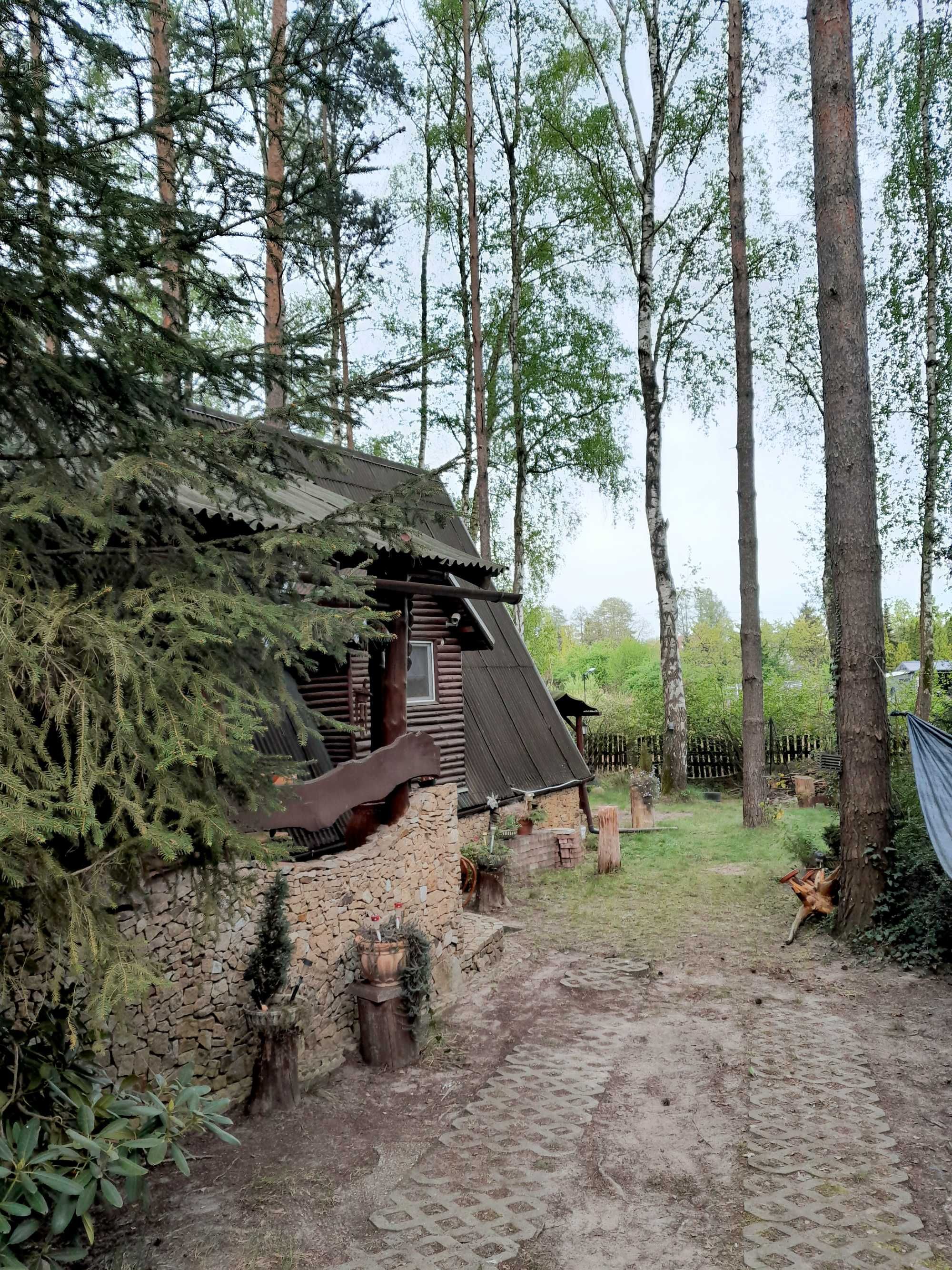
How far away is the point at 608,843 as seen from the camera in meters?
11.5

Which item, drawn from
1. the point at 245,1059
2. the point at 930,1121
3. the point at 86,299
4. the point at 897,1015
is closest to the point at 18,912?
the point at 86,299

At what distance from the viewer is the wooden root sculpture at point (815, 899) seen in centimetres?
812

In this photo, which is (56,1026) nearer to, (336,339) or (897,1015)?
(336,339)

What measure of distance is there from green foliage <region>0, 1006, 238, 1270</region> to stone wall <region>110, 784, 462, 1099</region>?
12.1 inches

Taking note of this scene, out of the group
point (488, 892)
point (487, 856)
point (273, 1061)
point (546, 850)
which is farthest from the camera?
point (546, 850)

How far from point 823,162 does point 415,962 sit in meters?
8.07

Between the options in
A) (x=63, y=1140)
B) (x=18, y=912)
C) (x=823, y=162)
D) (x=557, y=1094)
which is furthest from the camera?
(x=823, y=162)

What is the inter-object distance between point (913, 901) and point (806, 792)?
32.2 ft

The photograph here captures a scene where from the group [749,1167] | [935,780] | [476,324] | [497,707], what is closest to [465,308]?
[476,324]

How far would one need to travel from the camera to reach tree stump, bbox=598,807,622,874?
37.4ft

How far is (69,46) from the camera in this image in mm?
4020

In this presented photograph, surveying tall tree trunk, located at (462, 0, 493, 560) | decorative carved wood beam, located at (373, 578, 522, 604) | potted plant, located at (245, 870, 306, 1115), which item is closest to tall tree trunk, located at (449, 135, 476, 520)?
tall tree trunk, located at (462, 0, 493, 560)

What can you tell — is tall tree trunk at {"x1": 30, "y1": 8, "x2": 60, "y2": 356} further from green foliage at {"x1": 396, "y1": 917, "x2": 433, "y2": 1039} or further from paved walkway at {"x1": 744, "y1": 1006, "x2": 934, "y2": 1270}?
paved walkway at {"x1": 744, "y1": 1006, "x2": 934, "y2": 1270}

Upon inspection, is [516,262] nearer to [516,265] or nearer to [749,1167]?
[516,265]
